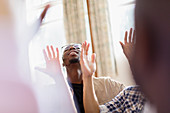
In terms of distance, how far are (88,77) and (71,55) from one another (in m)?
0.49

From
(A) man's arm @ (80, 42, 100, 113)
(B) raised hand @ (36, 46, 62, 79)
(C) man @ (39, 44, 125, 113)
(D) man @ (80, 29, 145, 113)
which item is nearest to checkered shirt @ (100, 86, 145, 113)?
(D) man @ (80, 29, 145, 113)

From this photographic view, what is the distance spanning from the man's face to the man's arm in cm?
45

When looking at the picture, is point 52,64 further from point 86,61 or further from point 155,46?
point 155,46

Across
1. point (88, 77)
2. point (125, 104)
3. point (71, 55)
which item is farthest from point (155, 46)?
point (71, 55)

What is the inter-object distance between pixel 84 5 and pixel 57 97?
192 centimetres

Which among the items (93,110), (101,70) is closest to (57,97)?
(93,110)

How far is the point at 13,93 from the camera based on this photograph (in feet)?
1.03

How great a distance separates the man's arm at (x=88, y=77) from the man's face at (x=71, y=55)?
1.48ft

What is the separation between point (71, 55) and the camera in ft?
4.87

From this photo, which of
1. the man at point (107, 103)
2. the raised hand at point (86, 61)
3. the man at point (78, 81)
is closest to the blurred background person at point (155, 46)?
the man at point (107, 103)

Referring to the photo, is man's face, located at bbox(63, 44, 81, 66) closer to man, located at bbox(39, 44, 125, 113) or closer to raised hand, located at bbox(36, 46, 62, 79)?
man, located at bbox(39, 44, 125, 113)

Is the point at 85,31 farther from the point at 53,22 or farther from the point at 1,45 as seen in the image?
the point at 1,45

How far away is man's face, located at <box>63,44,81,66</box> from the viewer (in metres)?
1.48

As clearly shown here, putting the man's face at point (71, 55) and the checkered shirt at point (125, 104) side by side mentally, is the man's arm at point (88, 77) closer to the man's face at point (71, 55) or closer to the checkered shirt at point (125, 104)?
the checkered shirt at point (125, 104)
